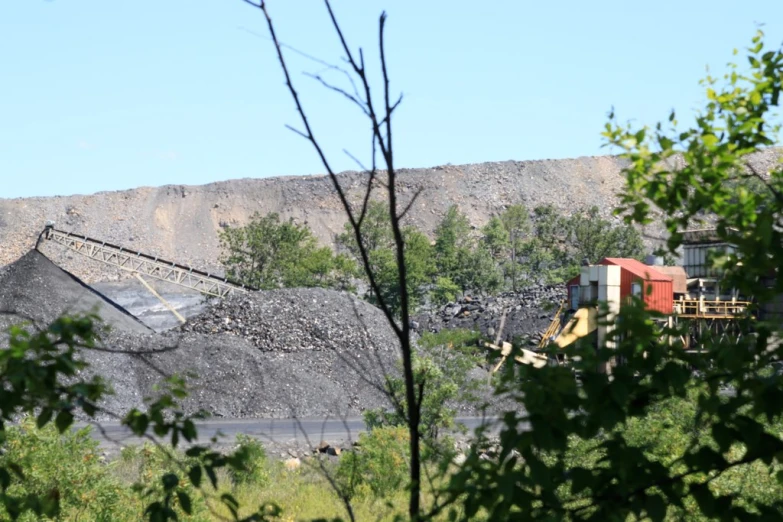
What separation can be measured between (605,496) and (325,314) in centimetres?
3333

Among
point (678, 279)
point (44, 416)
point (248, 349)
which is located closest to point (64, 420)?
point (44, 416)

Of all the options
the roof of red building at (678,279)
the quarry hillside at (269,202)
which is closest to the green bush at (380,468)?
the roof of red building at (678,279)

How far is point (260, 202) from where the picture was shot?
411 ft

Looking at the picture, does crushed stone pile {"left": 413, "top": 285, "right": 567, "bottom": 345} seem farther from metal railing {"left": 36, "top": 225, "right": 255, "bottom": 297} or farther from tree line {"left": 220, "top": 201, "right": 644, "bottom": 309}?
metal railing {"left": 36, "top": 225, "right": 255, "bottom": 297}

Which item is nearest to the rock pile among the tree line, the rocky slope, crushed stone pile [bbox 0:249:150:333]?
crushed stone pile [bbox 0:249:150:333]

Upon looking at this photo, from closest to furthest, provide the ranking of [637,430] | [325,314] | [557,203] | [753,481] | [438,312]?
1. [753,481]
2. [637,430]
3. [325,314]
4. [438,312]
5. [557,203]

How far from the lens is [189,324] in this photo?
37.2m

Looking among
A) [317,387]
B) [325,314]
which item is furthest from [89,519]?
[325,314]

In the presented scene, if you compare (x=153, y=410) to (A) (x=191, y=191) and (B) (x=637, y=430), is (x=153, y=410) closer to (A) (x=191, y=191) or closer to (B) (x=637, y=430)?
(B) (x=637, y=430)

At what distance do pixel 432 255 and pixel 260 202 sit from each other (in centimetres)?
4914

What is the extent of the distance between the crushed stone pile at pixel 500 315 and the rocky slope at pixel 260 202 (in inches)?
2155

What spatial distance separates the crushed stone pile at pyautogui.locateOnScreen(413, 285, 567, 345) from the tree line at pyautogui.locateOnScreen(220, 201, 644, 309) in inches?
145

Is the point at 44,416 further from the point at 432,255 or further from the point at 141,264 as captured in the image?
the point at 432,255

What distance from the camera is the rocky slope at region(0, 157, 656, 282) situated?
11662 cm
